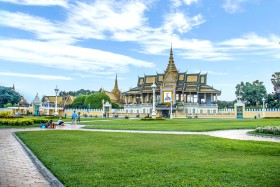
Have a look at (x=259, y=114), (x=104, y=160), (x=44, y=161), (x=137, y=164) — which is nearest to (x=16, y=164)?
(x=44, y=161)

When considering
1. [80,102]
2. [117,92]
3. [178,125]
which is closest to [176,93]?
[117,92]

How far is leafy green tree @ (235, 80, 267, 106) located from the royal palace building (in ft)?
22.4

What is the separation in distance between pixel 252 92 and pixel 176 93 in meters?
19.5

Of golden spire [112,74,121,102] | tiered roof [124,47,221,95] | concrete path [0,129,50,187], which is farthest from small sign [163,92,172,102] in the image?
concrete path [0,129,50,187]

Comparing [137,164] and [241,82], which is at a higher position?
[241,82]

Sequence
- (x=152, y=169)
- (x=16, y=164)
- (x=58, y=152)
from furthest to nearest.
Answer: (x=58, y=152) < (x=16, y=164) < (x=152, y=169)

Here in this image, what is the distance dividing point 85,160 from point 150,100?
247 ft

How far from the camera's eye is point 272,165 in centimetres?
771

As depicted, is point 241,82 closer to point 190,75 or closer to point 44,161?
point 190,75

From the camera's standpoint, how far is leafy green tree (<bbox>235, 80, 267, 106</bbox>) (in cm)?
7412

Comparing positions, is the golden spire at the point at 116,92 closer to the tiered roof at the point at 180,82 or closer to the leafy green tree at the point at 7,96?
the tiered roof at the point at 180,82

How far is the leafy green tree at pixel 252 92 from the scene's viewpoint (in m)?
74.1

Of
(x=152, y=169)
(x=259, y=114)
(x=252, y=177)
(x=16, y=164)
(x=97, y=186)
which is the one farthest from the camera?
(x=259, y=114)

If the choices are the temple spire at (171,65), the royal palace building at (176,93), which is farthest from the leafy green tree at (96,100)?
the temple spire at (171,65)
